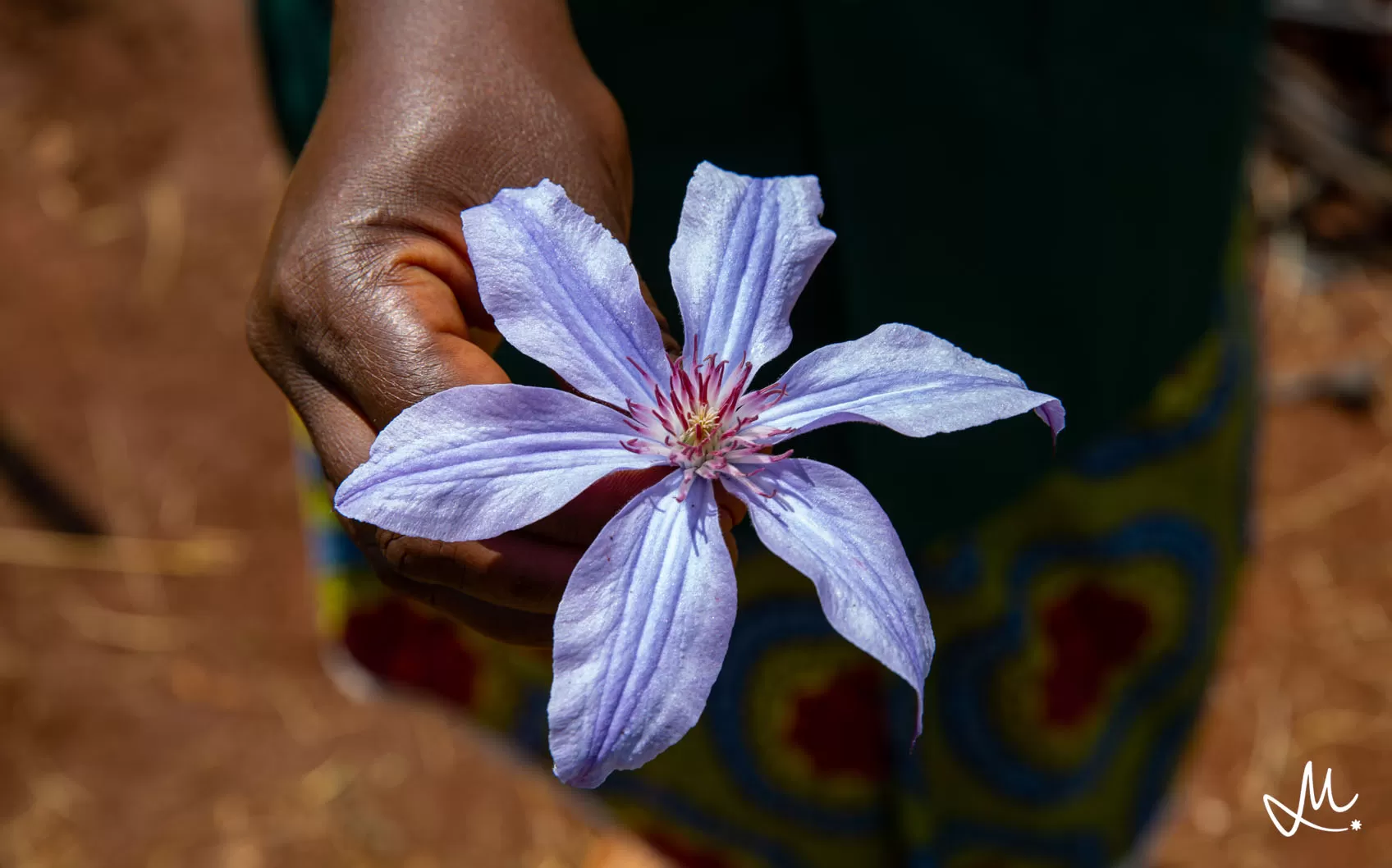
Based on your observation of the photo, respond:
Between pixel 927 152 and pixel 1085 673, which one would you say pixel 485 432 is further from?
pixel 1085 673

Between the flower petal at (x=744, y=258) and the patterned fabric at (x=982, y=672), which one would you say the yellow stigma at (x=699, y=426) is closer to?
the flower petal at (x=744, y=258)

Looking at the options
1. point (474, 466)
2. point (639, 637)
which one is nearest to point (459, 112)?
point (474, 466)

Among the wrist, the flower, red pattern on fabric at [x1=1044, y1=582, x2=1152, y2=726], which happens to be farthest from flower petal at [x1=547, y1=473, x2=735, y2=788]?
red pattern on fabric at [x1=1044, y1=582, x2=1152, y2=726]

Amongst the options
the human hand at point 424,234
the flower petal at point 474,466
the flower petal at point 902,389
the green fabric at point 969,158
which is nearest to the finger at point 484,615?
the human hand at point 424,234

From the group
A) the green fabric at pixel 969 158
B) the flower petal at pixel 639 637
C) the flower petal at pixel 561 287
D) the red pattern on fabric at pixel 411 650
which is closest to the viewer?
the flower petal at pixel 639 637

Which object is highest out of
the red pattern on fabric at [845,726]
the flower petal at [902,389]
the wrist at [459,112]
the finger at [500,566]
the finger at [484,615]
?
the wrist at [459,112]

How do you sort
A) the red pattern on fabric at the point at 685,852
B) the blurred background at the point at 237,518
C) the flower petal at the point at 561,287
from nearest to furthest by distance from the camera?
the flower petal at the point at 561,287 → the red pattern on fabric at the point at 685,852 → the blurred background at the point at 237,518

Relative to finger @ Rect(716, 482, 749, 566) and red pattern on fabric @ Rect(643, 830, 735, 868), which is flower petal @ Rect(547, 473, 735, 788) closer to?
finger @ Rect(716, 482, 749, 566)
